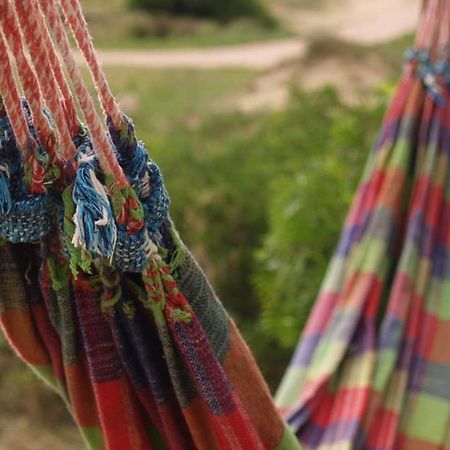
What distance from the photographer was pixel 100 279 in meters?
0.75

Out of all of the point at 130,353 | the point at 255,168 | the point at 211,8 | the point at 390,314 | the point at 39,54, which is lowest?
the point at 211,8

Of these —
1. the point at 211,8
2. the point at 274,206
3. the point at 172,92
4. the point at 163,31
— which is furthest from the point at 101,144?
the point at 211,8

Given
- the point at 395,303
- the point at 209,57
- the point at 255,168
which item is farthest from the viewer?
the point at 209,57

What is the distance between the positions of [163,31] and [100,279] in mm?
8527

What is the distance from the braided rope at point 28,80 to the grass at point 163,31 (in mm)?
7525

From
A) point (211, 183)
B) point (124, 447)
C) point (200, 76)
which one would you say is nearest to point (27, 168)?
point (124, 447)

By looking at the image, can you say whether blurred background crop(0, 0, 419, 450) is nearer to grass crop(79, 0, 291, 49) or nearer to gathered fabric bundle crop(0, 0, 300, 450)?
grass crop(79, 0, 291, 49)

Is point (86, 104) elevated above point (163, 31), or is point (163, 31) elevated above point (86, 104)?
point (86, 104)

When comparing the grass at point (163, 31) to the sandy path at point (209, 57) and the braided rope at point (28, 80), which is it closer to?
the sandy path at point (209, 57)

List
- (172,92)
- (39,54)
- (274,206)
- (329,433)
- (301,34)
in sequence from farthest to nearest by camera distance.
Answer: (301,34) → (172,92) → (274,206) → (329,433) → (39,54)

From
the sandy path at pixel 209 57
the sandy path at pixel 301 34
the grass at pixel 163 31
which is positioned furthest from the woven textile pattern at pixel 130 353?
the grass at pixel 163 31

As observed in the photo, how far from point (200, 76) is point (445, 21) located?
5.54 m

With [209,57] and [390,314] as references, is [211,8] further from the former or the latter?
[390,314]

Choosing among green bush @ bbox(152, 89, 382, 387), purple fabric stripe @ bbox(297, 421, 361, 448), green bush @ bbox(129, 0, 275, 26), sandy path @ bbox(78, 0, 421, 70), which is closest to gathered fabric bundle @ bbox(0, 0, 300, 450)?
purple fabric stripe @ bbox(297, 421, 361, 448)
